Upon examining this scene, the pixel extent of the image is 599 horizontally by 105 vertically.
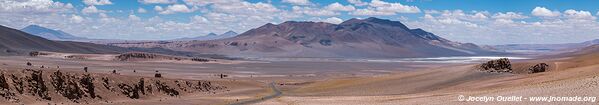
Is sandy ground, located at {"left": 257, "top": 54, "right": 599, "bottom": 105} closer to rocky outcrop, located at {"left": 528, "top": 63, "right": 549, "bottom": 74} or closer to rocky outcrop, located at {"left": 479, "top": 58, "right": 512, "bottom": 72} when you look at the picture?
rocky outcrop, located at {"left": 528, "top": 63, "right": 549, "bottom": 74}

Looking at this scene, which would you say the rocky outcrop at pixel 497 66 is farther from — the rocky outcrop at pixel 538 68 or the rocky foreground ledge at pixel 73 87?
the rocky foreground ledge at pixel 73 87

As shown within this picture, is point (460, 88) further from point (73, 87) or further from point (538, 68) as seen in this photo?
point (73, 87)

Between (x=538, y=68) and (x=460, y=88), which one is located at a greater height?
(x=538, y=68)

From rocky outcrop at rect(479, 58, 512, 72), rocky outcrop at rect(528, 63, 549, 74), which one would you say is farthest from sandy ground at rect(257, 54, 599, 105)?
rocky outcrop at rect(479, 58, 512, 72)

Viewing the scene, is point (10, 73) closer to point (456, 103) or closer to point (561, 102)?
point (456, 103)

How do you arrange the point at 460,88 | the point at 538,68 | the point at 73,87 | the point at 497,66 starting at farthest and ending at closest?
the point at 497,66 → the point at 538,68 → the point at 460,88 → the point at 73,87

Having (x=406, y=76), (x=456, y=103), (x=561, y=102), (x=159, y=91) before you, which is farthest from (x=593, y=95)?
(x=406, y=76)

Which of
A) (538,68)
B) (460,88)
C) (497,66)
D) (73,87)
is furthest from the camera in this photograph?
(497,66)

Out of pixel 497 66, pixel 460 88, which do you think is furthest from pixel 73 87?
pixel 497 66

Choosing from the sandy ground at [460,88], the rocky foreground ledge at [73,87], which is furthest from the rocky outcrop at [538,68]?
the rocky foreground ledge at [73,87]
